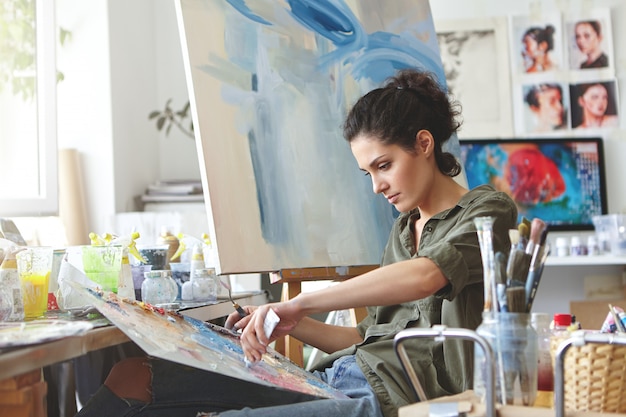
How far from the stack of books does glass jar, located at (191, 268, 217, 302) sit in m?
1.58

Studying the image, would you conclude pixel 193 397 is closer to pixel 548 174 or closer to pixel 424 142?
pixel 424 142

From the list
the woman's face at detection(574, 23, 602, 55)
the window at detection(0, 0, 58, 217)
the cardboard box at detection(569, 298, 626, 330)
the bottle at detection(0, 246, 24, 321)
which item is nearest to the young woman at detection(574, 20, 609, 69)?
the woman's face at detection(574, 23, 602, 55)

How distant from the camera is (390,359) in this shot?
144cm

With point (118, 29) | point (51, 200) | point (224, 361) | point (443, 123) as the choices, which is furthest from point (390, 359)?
point (118, 29)

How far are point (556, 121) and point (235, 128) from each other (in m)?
2.40

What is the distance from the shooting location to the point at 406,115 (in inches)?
60.4

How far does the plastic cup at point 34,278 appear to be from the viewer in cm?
144

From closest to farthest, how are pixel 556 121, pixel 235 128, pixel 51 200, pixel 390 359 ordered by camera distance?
1. pixel 390 359
2. pixel 235 128
3. pixel 51 200
4. pixel 556 121

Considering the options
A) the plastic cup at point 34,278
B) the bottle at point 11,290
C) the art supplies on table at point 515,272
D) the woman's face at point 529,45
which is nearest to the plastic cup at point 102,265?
the plastic cup at point 34,278

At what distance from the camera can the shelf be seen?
3.55 meters

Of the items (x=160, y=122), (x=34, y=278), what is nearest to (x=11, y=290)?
(x=34, y=278)

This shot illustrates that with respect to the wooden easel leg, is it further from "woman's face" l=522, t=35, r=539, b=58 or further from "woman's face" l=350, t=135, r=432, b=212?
"woman's face" l=522, t=35, r=539, b=58

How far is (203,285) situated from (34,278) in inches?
23.4

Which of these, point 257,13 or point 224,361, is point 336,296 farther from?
point 257,13
